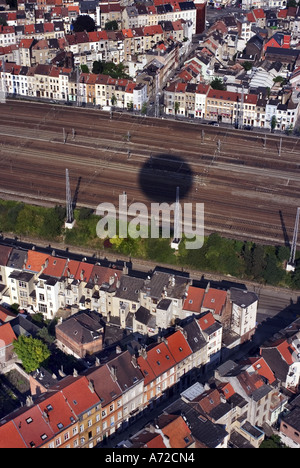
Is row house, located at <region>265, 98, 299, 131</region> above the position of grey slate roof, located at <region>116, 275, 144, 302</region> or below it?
above

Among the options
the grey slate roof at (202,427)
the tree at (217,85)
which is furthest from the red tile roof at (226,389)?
the tree at (217,85)

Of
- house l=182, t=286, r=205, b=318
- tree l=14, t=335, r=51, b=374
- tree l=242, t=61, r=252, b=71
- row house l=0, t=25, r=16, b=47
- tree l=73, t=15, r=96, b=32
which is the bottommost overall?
tree l=14, t=335, r=51, b=374

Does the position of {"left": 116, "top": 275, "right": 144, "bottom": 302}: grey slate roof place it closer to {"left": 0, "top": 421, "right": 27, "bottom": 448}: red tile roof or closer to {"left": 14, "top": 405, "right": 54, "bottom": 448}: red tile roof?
{"left": 14, "top": 405, "right": 54, "bottom": 448}: red tile roof

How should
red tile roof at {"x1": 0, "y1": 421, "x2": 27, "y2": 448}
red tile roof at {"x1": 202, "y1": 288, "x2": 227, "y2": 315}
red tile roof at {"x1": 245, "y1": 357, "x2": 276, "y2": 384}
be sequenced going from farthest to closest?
red tile roof at {"x1": 202, "y1": 288, "x2": 227, "y2": 315}
red tile roof at {"x1": 245, "y1": 357, "x2": 276, "y2": 384}
red tile roof at {"x1": 0, "y1": 421, "x2": 27, "y2": 448}

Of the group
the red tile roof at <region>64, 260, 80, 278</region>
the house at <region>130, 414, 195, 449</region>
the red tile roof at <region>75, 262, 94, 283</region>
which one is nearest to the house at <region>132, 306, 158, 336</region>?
the red tile roof at <region>75, 262, 94, 283</region>

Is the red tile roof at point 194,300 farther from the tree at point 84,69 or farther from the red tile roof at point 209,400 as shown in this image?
the tree at point 84,69

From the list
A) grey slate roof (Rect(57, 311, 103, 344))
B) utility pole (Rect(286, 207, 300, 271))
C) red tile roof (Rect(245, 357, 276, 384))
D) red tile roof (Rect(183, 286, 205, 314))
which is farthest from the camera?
utility pole (Rect(286, 207, 300, 271))
